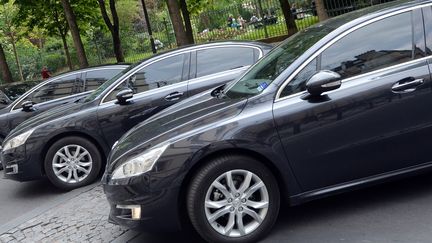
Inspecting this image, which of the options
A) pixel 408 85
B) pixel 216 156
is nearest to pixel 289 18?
pixel 408 85

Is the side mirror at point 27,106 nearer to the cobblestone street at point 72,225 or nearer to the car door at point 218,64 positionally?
the cobblestone street at point 72,225

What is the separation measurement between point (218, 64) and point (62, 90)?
3212 millimetres

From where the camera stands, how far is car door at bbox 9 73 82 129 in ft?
29.9

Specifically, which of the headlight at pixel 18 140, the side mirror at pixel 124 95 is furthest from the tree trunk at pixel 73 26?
the side mirror at pixel 124 95

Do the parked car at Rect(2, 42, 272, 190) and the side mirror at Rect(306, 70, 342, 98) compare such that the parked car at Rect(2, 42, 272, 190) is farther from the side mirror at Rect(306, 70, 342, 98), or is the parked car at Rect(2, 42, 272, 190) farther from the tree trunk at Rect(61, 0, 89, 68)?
the tree trunk at Rect(61, 0, 89, 68)

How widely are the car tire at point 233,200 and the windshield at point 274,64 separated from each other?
0.69 metres

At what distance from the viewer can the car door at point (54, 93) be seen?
359 inches

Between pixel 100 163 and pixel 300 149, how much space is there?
3666 millimetres

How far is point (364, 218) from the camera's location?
4402mm

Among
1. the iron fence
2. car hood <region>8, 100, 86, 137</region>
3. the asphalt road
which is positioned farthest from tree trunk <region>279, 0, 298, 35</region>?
the asphalt road

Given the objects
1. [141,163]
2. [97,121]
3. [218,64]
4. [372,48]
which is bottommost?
[141,163]

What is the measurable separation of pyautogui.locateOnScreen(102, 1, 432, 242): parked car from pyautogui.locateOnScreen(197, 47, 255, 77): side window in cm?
287

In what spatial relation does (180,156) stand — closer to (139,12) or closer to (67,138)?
(67,138)

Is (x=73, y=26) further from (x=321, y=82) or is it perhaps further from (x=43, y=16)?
(x=321, y=82)
